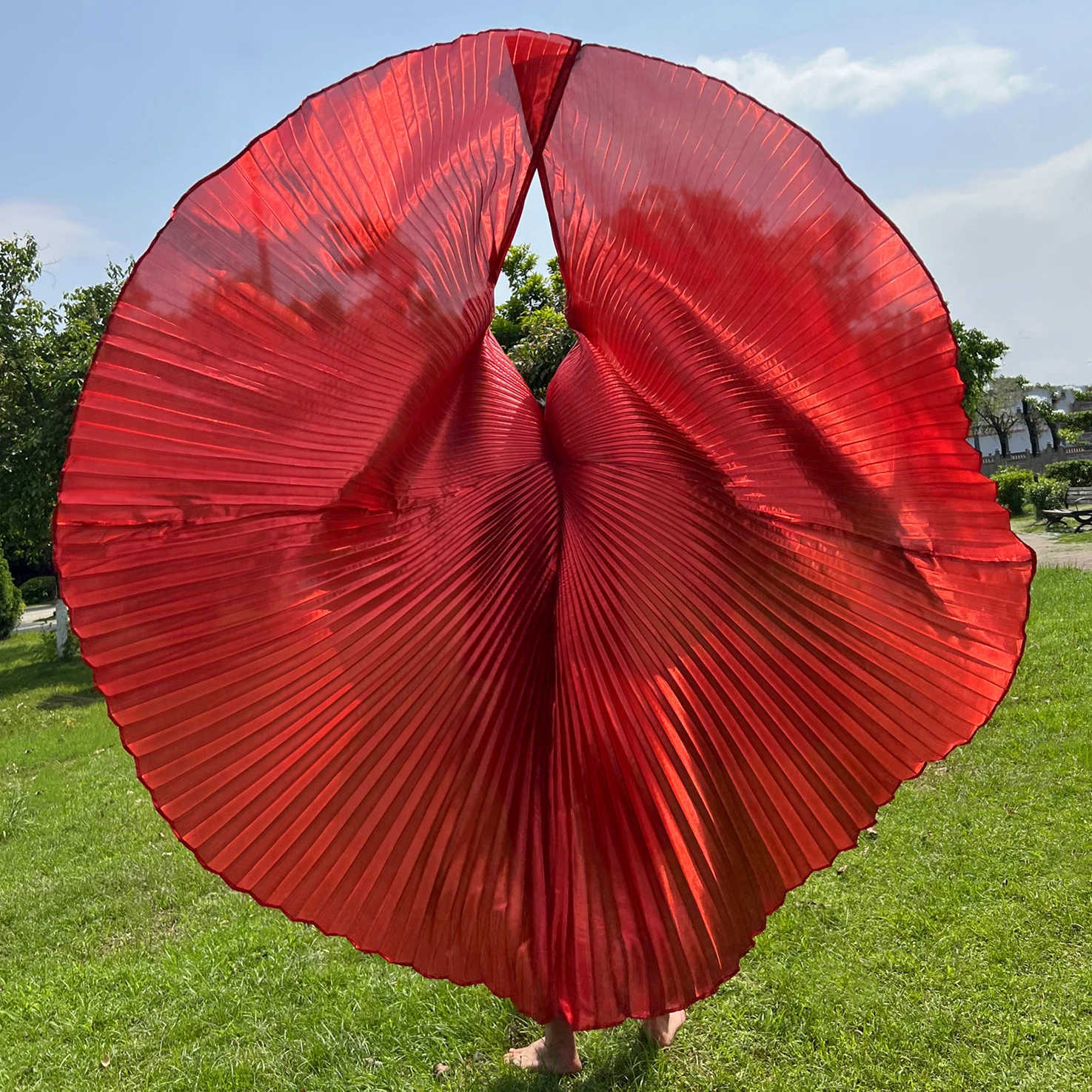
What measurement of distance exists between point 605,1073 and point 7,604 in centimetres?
2204

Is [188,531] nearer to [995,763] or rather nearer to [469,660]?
[469,660]

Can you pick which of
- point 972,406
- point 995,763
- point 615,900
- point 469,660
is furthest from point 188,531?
point 972,406

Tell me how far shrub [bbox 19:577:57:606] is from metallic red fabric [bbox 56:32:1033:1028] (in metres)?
29.5

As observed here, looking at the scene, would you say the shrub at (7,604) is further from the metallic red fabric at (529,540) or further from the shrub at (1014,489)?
the shrub at (1014,489)

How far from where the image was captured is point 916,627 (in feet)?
6.75

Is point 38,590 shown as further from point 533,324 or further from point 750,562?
point 750,562

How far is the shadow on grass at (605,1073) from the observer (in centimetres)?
270

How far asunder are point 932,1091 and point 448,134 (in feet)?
9.82

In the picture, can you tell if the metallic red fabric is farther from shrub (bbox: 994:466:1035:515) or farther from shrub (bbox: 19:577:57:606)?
shrub (bbox: 19:577:57:606)

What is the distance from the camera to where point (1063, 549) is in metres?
14.7

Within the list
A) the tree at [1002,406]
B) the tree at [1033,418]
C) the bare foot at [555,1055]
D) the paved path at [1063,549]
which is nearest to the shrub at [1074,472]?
the paved path at [1063,549]

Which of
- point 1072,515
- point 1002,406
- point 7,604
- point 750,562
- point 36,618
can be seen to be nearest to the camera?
point 750,562

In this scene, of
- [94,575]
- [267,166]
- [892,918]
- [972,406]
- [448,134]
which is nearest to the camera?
[94,575]

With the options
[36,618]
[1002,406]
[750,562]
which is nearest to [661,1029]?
[750,562]
